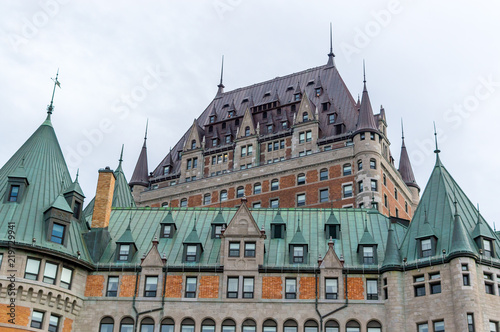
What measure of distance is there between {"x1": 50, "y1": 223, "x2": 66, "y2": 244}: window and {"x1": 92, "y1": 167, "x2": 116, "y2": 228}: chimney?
4.75m

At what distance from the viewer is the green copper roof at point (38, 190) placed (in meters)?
53.2

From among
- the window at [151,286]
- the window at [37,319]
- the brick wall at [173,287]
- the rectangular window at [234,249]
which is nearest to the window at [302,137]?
the rectangular window at [234,249]

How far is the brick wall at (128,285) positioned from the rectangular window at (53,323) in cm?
462

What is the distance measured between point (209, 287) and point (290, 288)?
218 inches

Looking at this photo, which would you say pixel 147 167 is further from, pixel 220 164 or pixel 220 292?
pixel 220 292

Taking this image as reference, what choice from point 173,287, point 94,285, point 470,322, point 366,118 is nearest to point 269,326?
point 173,287

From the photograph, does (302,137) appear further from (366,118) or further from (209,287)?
(209,287)

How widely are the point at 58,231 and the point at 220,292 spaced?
12.0 meters

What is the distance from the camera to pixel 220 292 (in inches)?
2098

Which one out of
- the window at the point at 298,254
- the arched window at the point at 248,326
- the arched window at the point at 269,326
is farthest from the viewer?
the window at the point at 298,254

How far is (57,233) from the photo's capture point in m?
54.3

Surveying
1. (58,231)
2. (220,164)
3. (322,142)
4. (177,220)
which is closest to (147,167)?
(220,164)

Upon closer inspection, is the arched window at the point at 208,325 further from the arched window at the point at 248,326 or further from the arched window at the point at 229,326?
the arched window at the point at 248,326

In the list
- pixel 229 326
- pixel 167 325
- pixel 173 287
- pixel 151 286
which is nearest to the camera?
pixel 229 326
